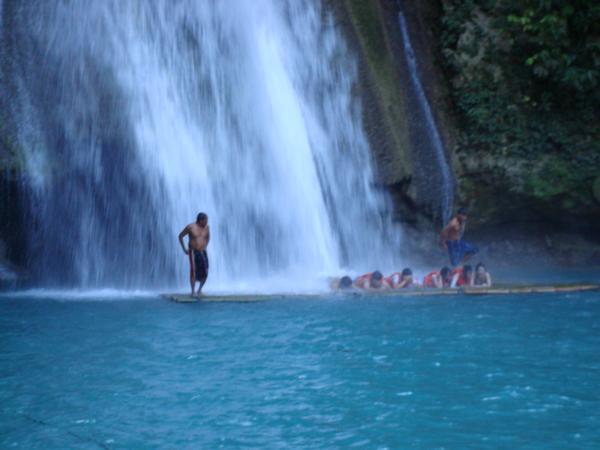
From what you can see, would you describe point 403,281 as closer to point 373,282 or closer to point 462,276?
point 373,282

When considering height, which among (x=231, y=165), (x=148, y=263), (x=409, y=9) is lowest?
(x=148, y=263)

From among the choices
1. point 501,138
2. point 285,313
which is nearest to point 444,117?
point 501,138

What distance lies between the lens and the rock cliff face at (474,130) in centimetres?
1466

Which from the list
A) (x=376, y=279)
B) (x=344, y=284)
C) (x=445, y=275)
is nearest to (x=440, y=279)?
(x=445, y=275)

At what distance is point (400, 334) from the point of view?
7547 millimetres

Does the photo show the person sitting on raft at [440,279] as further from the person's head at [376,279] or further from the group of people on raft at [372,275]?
the person's head at [376,279]

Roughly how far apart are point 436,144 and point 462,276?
4.34 m

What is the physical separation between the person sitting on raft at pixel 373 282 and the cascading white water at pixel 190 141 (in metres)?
1.29

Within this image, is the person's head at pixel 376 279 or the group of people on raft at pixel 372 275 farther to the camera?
the person's head at pixel 376 279

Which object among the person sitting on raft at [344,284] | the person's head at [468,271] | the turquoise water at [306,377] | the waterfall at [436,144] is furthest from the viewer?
the waterfall at [436,144]

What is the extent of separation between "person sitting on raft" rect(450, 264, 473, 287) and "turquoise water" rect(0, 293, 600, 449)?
231 centimetres

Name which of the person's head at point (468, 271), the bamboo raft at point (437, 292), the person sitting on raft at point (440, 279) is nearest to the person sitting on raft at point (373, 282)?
the bamboo raft at point (437, 292)

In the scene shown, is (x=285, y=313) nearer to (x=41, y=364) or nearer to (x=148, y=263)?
(x=41, y=364)

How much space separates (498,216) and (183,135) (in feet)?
23.0
